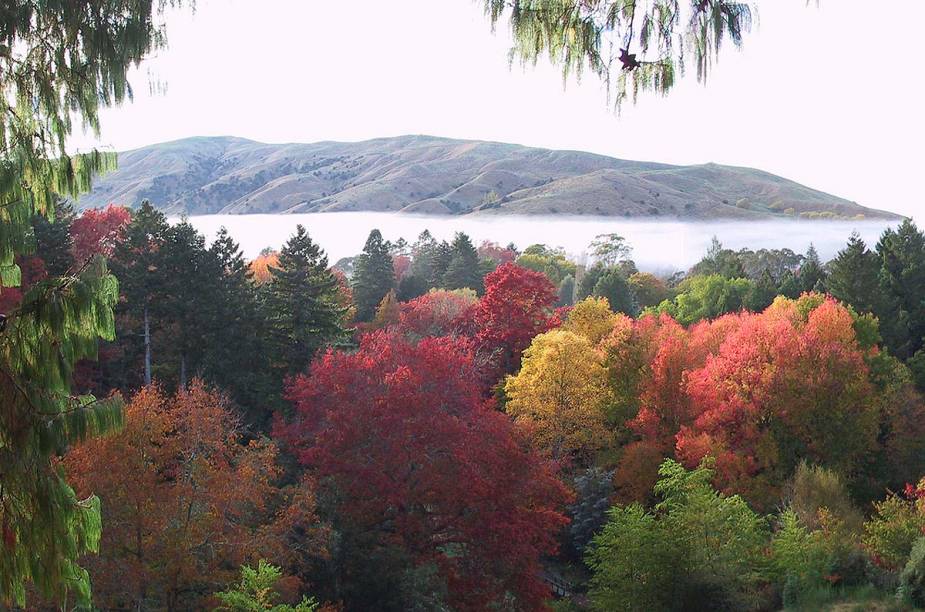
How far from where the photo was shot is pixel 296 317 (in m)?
32.1

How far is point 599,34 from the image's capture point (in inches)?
285

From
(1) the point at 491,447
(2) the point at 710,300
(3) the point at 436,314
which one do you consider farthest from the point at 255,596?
(2) the point at 710,300

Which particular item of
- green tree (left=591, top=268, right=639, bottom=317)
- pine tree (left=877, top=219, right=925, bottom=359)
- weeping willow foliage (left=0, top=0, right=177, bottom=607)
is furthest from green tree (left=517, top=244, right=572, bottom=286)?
weeping willow foliage (left=0, top=0, right=177, bottom=607)

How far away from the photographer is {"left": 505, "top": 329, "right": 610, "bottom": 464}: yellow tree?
30234mm

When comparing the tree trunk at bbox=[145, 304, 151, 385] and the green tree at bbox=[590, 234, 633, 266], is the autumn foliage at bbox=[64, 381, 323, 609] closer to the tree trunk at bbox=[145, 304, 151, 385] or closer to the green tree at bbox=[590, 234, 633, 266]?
the tree trunk at bbox=[145, 304, 151, 385]

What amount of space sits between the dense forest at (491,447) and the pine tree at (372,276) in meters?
10.8

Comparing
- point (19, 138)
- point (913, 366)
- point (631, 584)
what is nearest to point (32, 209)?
point (19, 138)

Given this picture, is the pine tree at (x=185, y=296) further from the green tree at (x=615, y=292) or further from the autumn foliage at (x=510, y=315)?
the green tree at (x=615, y=292)

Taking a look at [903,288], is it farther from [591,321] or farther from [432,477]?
[432,477]

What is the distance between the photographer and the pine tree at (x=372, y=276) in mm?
54594

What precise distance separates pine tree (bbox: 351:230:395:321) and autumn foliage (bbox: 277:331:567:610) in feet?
103

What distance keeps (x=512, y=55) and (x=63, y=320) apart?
4620 mm

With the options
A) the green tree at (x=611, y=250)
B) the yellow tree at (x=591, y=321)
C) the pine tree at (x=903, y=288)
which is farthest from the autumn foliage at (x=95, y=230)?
the green tree at (x=611, y=250)

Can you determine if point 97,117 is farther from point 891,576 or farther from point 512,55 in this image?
point 891,576
